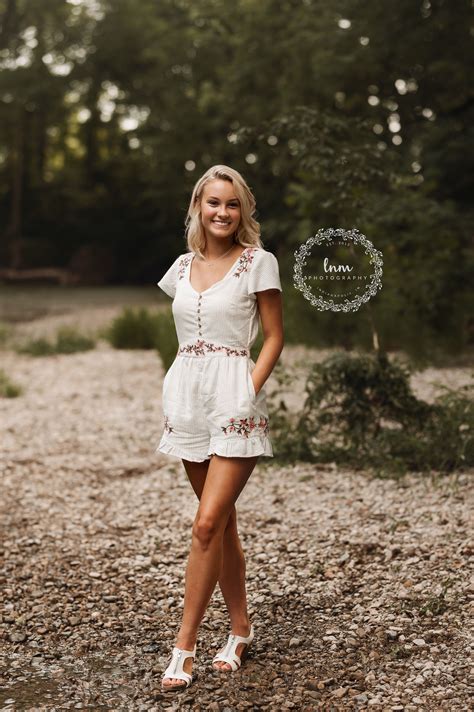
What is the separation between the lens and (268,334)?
264cm

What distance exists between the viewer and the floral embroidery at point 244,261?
103 inches

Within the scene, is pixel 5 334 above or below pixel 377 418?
below

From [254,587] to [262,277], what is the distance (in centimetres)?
158

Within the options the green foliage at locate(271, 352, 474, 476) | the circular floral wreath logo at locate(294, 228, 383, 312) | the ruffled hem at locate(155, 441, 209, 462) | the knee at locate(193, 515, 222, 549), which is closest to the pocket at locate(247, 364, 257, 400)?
the ruffled hem at locate(155, 441, 209, 462)

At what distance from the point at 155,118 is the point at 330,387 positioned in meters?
17.9

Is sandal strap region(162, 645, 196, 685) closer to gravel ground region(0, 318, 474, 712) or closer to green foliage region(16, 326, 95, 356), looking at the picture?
gravel ground region(0, 318, 474, 712)

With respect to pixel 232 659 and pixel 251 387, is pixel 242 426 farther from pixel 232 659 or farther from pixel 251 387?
pixel 232 659

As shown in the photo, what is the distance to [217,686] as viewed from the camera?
2.70 meters

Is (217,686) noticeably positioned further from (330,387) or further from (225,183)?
(330,387)

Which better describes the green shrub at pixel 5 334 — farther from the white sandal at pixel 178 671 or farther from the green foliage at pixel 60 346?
the white sandal at pixel 178 671

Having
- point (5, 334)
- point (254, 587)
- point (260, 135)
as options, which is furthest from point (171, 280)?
point (5, 334)

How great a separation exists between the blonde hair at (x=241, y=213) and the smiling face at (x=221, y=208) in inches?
0.7

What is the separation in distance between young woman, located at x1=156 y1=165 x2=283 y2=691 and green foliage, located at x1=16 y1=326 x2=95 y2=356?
355 inches

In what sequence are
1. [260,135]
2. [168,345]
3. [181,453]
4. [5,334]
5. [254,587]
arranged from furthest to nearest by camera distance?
1. [5,334]
2. [168,345]
3. [260,135]
4. [254,587]
5. [181,453]
